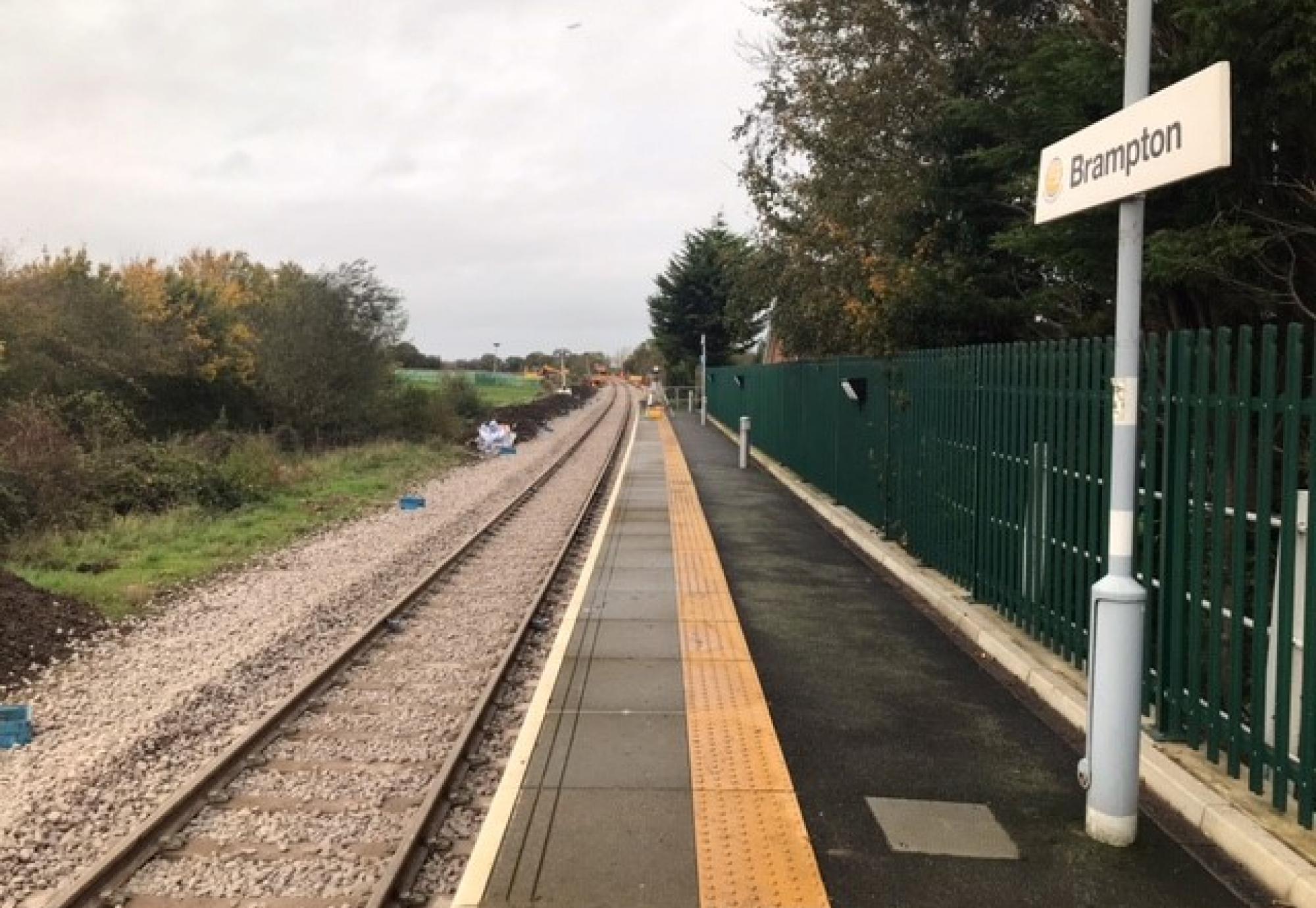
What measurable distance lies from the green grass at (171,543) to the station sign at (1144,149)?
942cm

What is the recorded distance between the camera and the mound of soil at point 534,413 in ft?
152

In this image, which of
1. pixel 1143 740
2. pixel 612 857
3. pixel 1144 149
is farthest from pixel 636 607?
pixel 1144 149

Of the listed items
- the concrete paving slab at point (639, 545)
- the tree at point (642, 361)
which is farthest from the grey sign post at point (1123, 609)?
the tree at point (642, 361)

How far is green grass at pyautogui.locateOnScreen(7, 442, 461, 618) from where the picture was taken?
1164cm

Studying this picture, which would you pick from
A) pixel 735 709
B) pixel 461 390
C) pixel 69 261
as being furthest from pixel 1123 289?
pixel 461 390

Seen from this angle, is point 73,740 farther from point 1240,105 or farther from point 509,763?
point 1240,105

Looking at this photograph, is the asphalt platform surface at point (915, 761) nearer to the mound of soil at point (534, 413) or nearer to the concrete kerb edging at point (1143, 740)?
the concrete kerb edging at point (1143, 740)

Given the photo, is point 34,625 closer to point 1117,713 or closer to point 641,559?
point 641,559

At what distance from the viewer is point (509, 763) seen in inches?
213

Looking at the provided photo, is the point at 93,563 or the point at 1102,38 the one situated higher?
the point at 1102,38

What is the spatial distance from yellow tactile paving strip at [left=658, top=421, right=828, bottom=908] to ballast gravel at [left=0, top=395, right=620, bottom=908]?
5.30ft

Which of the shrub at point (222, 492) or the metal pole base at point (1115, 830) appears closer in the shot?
the metal pole base at point (1115, 830)

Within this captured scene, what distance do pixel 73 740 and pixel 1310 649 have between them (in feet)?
22.1

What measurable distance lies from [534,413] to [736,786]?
54.5 metres
